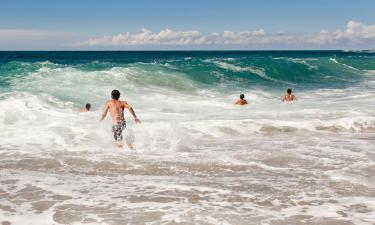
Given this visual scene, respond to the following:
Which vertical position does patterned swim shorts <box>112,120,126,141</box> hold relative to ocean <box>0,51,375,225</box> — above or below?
above

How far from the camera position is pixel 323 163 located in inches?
374

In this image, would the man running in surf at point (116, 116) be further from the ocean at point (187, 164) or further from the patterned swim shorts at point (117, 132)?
the ocean at point (187, 164)

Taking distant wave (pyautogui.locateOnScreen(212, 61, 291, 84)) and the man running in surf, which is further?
distant wave (pyautogui.locateOnScreen(212, 61, 291, 84))

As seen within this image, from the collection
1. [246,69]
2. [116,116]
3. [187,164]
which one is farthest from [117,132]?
[246,69]

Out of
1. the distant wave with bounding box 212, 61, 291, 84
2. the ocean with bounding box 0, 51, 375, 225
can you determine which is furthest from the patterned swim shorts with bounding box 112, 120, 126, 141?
the distant wave with bounding box 212, 61, 291, 84

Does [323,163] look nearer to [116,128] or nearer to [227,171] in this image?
[227,171]

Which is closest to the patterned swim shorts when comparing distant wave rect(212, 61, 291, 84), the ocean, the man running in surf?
the man running in surf

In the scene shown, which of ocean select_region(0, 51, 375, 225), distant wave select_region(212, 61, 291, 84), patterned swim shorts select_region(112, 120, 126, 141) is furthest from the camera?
distant wave select_region(212, 61, 291, 84)

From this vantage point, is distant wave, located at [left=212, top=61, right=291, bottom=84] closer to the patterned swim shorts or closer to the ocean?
the ocean

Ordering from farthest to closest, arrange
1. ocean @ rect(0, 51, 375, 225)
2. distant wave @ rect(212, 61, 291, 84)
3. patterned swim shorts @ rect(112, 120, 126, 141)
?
1. distant wave @ rect(212, 61, 291, 84)
2. patterned swim shorts @ rect(112, 120, 126, 141)
3. ocean @ rect(0, 51, 375, 225)

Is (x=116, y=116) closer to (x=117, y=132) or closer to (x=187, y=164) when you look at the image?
(x=117, y=132)

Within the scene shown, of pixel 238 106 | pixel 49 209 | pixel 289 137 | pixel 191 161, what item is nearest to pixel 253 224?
pixel 49 209

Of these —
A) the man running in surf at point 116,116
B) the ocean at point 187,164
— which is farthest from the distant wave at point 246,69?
the man running in surf at point 116,116

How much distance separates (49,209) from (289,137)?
7.73m
